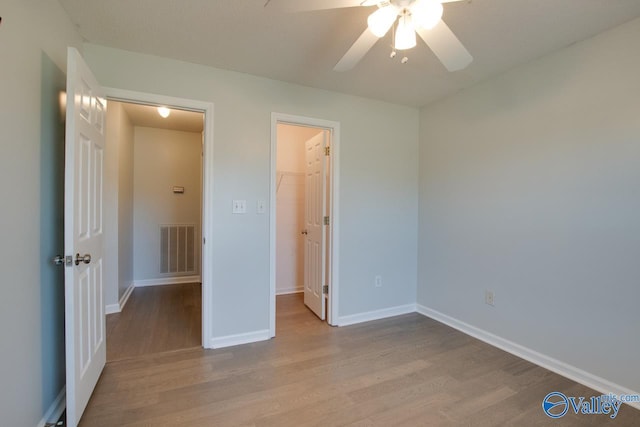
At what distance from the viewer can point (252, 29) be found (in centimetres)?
190

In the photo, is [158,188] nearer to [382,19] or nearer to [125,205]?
[125,205]

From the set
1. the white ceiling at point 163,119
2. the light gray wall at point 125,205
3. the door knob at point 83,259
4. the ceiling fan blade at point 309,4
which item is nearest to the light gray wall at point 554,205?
the ceiling fan blade at point 309,4

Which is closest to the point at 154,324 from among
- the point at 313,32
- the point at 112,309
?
the point at 112,309

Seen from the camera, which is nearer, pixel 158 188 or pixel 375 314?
pixel 375 314

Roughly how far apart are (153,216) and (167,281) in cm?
101

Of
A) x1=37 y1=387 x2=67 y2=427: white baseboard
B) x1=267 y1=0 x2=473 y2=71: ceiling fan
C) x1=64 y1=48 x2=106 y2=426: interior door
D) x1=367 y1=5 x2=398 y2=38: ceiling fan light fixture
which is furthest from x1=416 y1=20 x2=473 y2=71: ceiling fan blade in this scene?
x1=37 y1=387 x2=67 y2=427: white baseboard

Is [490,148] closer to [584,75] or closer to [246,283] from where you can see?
[584,75]

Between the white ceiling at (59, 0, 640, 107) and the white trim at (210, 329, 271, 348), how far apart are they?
225 cm

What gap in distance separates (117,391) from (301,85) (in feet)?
8.85

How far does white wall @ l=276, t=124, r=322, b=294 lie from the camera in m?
3.98

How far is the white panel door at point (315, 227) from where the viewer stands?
10.0 feet

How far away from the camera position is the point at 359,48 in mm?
1552

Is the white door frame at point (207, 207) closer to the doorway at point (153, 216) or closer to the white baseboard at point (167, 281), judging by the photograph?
the doorway at point (153, 216)

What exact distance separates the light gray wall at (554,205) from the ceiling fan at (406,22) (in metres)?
1.11
